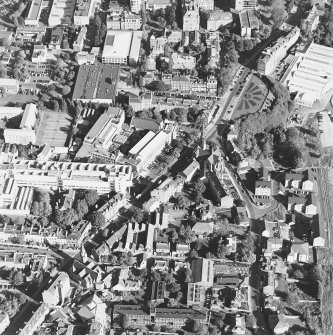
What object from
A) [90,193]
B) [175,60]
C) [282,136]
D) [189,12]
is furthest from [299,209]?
[189,12]

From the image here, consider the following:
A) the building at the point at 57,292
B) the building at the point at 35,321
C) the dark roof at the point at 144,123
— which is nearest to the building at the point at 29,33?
the dark roof at the point at 144,123

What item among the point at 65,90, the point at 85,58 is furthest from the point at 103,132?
the point at 85,58

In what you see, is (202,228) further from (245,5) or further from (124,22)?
(245,5)

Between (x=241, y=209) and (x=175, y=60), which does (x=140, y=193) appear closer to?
(x=241, y=209)

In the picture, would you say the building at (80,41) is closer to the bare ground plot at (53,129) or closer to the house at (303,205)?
the bare ground plot at (53,129)

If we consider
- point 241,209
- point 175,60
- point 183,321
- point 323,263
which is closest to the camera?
point 183,321

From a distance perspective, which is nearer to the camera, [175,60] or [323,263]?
[323,263]

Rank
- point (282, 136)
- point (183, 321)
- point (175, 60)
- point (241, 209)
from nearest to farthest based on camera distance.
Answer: point (183, 321) < point (241, 209) < point (282, 136) < point (175, 60)
